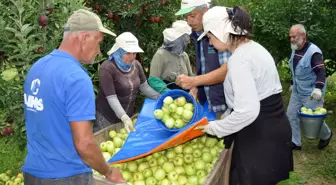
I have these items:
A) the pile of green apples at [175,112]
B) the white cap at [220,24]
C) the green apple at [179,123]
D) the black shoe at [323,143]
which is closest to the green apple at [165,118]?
the pile of green apples at [175,112]

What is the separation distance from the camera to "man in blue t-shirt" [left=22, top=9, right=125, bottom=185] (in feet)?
8.34

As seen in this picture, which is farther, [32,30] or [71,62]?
[32,30]

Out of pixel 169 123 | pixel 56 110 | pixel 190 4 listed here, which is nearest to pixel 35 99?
pixel 56 110

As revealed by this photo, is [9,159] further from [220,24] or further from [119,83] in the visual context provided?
[220,24]

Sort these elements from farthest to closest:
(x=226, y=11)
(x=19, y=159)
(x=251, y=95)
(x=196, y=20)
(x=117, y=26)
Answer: (x=117, y=26)
(x=19, y=159)
(x=196, y=20)
(x=226, y=11)
(x=251, y=95)

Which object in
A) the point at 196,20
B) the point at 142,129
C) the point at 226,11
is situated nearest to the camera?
the point at 226,11

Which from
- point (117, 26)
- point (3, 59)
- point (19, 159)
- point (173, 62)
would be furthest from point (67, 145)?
point (117, 26)

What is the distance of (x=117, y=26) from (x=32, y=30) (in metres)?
4.22

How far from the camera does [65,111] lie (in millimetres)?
2582

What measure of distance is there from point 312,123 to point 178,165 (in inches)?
136

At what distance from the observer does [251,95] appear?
9.64 ft

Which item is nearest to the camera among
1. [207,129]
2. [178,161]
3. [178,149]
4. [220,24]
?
[220,24]

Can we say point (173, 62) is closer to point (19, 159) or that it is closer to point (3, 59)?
point (3, 59)

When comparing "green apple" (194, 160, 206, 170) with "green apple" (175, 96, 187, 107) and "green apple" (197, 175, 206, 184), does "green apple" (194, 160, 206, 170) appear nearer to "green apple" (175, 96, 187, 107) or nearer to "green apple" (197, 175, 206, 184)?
"green apple" (197, 175, 206, 184)
